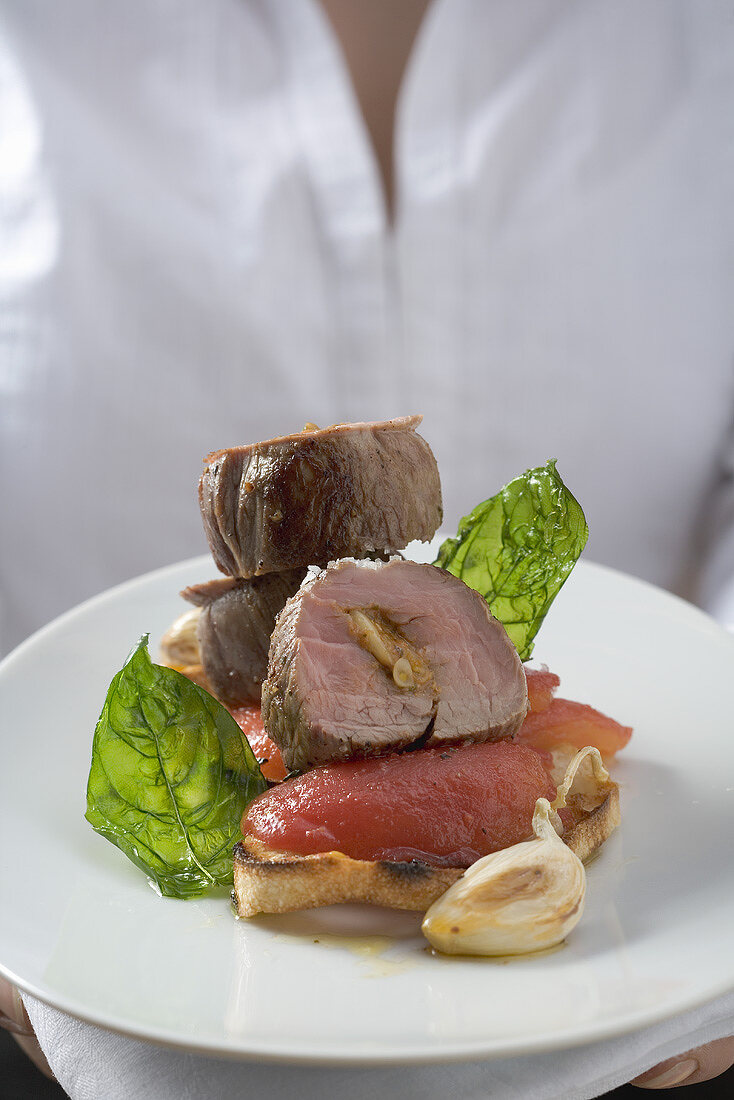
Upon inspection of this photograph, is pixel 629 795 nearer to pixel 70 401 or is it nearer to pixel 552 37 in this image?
pixel 70 401

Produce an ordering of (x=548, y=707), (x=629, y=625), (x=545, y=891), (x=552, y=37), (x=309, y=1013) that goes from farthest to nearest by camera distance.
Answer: (x=552, y=37)
(x=629, y=625)
(x=548, y=707)
(x=545, y=891)
(x=309, y=1013)

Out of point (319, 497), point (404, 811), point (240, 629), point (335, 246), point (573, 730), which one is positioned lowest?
point (573, 730)

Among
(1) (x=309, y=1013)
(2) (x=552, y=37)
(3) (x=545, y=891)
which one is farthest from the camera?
(2) (x=552, y=37)

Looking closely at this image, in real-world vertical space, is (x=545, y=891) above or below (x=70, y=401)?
below

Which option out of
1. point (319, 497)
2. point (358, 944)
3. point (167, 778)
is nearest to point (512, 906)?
point (358, 944)

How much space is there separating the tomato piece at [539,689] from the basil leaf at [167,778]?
0.56 metres

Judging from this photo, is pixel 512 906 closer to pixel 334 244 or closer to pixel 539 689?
pixel 539 689

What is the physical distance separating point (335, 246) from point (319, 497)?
2.23 metres

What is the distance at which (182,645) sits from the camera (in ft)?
7.47

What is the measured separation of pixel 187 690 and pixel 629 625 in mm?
1154

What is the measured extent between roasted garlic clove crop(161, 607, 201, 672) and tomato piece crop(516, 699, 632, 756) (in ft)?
2.73

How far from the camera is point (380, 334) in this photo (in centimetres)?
368

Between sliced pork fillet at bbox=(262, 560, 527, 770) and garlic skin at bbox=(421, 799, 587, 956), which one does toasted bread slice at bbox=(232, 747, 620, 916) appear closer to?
garlic skin at bbox=(421, 799, 587, 956)

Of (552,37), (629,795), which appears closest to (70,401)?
(552,37)
